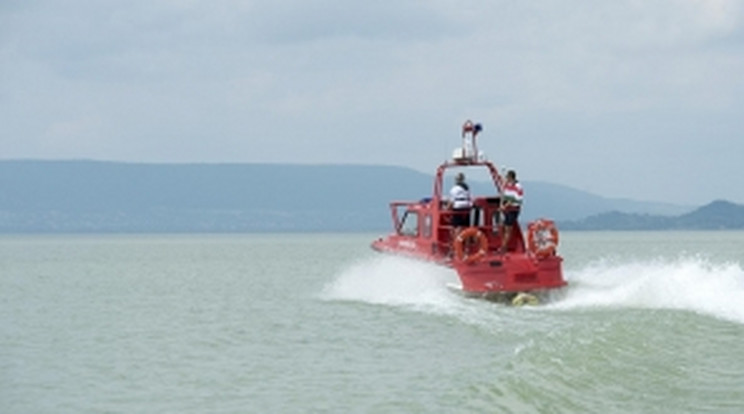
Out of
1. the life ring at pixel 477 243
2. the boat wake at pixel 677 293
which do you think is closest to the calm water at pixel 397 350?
the boat wake at pixel 677 293

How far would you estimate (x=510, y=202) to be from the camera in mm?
22406

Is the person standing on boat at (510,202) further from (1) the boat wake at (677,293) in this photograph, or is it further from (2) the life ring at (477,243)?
(1) the boat wake at (677,293)

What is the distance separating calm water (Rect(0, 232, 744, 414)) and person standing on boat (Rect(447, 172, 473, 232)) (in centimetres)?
126

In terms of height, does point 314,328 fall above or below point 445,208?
below

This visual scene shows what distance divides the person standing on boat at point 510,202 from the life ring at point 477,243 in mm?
597

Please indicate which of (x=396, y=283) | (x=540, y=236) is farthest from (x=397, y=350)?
(x=396, y=283)

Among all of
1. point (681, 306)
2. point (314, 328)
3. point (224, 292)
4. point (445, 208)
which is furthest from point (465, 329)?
point (224, 292)

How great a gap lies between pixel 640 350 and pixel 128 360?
23.0ft

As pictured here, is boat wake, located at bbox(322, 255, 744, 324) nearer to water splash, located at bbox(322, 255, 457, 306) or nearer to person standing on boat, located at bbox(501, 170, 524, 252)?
water splash, located at bbox(322, 255, 457, 306)

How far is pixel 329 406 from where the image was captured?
40.8 feet

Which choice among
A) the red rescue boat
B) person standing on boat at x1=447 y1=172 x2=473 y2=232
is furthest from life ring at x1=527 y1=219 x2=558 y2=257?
person standing on boat at x1=447 y1=172 x2=473 y2=232

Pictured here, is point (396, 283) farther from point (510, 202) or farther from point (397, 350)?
point (397, 350)

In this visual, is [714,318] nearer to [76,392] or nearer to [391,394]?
[391,394]

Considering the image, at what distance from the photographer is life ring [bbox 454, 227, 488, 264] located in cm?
2128
